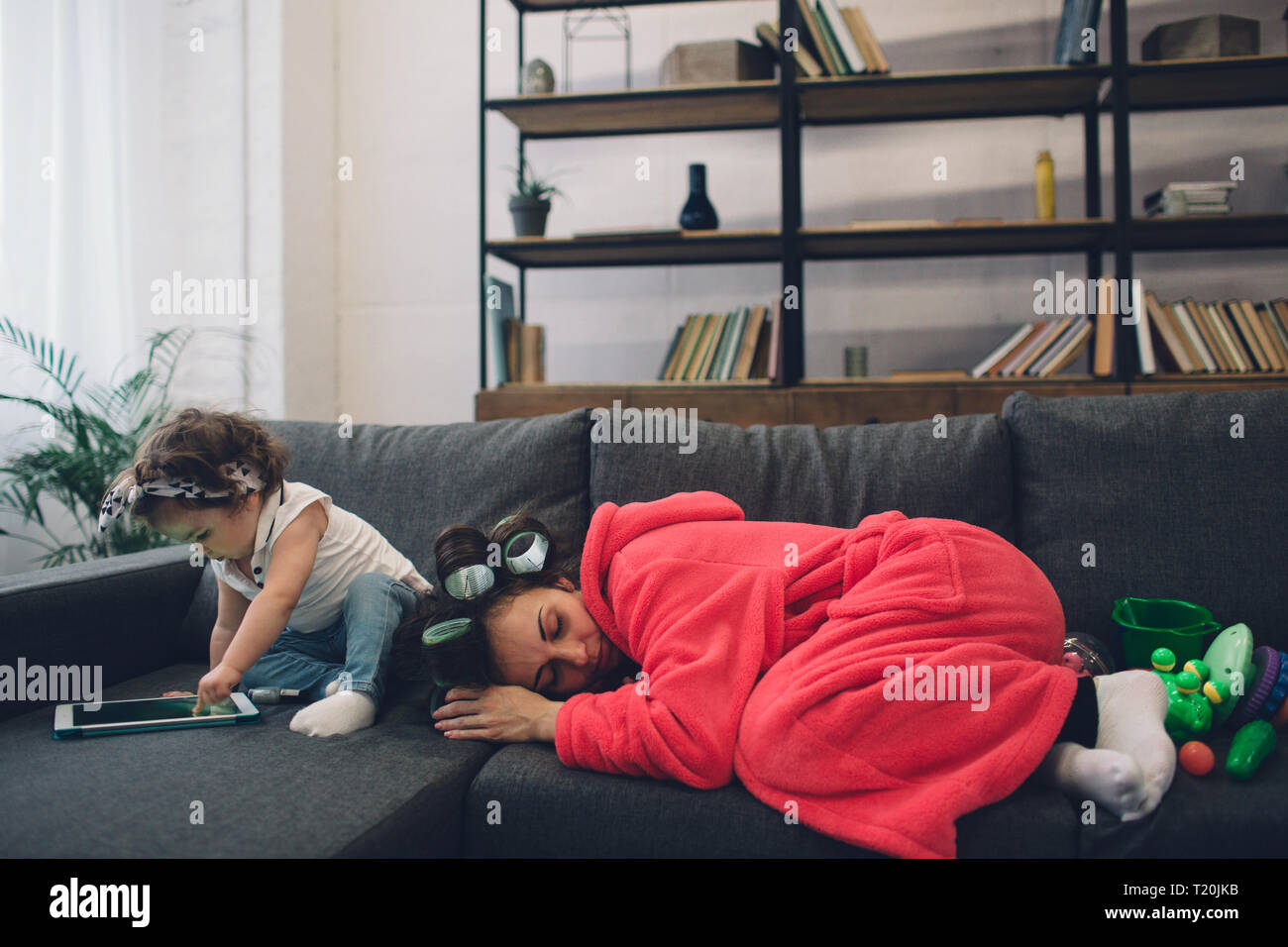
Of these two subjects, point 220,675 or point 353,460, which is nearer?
point 220,675

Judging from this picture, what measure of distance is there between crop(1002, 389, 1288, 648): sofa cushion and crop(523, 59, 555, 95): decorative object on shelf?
193cm

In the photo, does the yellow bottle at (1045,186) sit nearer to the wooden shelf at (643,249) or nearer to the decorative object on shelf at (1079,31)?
the decorative object on shelf at (1079,31)

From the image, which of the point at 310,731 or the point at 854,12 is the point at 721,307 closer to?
the point at 854,12

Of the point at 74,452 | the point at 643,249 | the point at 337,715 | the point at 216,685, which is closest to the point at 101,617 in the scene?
the point at 216,685

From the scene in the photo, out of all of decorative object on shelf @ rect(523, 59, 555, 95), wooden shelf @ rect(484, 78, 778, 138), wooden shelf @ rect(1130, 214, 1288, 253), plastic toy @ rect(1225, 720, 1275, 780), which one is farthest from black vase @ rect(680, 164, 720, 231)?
plastic toy @ rect(1225, 720, 1275, 780)

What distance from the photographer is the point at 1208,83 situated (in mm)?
2432

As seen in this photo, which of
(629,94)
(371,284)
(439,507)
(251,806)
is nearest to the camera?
(251,806)

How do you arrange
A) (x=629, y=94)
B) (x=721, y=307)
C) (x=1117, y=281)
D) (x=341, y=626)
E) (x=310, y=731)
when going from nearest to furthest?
(x=310, y=731) < (x=341, y=626) < (x=1117, y=281) < (x=629, y=94) < (x=721, y=307)

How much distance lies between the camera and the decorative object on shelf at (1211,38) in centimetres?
232

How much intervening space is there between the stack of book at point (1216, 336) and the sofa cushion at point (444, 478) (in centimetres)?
179

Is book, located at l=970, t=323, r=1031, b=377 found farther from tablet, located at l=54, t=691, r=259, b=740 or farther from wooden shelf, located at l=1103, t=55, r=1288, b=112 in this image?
tablet, located at l=54, t=691, r=259, b=740

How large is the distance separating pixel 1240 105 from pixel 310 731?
316cm
